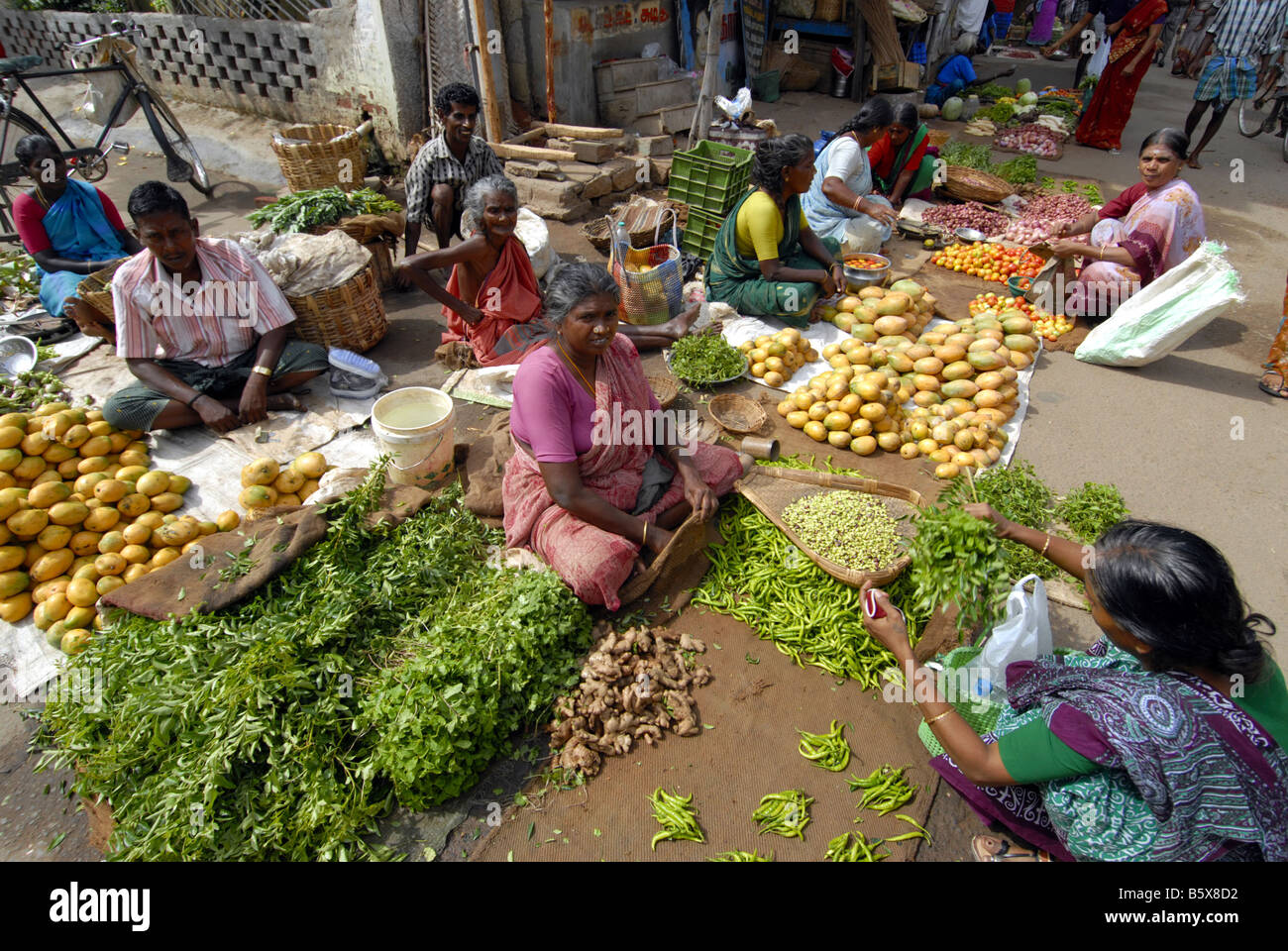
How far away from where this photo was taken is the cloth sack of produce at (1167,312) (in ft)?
15.8

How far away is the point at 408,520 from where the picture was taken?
11.7ft

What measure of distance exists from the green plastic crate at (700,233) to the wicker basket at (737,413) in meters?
2.33

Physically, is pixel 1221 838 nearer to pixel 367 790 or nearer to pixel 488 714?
pixel 488 714

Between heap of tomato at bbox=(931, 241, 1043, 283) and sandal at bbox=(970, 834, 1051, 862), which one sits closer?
sandal at bbox=(970, 834, 1051, 862)

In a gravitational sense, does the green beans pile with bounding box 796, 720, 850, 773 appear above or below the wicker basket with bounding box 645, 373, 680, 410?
below

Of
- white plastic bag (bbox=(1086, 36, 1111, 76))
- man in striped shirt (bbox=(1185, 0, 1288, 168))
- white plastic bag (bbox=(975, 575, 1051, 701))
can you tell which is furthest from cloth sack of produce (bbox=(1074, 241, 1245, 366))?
white plastic bag (bbox=(1086, 36, 1111, 76))

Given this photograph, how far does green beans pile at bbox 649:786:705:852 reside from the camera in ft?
8.52

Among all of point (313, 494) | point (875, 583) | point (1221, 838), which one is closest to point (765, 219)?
point (875, 583)

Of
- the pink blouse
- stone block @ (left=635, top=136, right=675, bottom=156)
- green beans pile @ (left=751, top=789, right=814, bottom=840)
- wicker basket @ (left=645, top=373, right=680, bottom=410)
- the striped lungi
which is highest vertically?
the striped lungi

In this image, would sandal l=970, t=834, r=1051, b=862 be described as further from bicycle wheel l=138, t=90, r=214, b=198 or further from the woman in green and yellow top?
bicycle wheel l=138, t=90, r=214, b=198

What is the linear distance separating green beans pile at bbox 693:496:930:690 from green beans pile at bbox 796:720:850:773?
331mm

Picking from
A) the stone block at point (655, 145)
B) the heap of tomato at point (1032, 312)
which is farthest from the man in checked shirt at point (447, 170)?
the heap of tomato at point (1032, 312)

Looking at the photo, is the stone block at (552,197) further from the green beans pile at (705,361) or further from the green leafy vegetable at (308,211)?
the green beans pile at (705,361)
